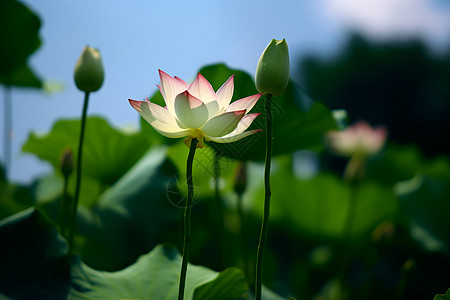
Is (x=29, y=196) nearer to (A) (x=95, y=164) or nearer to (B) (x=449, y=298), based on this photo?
(A) (x=95, y=164)

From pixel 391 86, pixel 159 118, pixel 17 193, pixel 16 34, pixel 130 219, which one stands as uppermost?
pixel 159 118

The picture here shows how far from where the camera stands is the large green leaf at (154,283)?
0.52m

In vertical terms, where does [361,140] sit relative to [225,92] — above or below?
below

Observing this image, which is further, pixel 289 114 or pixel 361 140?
pixel 361 140

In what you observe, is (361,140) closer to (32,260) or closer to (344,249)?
(344,249)

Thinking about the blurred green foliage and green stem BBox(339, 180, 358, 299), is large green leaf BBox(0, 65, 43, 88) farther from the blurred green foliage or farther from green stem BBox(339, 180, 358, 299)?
the blurred green foliage

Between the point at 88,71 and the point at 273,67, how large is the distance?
0.29 metres

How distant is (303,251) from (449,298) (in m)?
0.93

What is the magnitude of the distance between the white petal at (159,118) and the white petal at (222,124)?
2cm

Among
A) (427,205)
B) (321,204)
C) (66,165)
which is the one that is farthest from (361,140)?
(66,165)

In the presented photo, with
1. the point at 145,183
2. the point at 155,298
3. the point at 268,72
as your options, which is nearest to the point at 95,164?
the point at 145,183

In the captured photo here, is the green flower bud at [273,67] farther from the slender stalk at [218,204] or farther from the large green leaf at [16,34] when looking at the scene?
the large green leaf at [16,34]

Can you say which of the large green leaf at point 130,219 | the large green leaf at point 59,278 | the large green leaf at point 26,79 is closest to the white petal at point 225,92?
the large green leaf at point 59,278

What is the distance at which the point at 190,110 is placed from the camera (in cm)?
39
